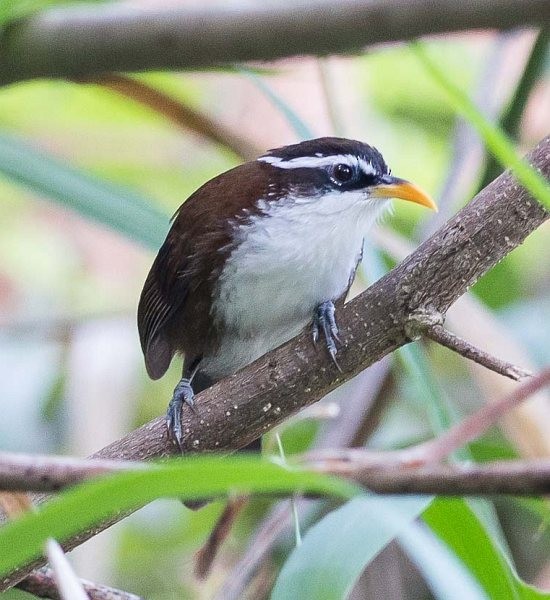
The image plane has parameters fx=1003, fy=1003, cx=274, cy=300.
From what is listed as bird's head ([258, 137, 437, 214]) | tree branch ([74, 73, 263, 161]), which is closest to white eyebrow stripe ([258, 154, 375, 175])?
bird's head ([258, 137, 437, 214])

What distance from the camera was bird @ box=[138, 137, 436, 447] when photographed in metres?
2.03

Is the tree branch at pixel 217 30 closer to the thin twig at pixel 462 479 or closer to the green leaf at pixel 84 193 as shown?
the green leaf at pixel 84 193

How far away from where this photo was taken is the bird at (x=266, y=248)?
2.03 m

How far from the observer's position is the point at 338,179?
2.11 meters

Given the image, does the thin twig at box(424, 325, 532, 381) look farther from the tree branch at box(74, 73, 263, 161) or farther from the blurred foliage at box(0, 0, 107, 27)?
the tree branch at box(74, 73, 263, 161)

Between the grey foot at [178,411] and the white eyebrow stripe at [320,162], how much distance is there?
540 millimetres

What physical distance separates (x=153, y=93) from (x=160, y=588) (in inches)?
54.9

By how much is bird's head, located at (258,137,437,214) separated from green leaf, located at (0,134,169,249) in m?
0.28

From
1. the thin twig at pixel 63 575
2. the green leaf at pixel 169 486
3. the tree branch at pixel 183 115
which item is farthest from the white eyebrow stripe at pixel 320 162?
the green leaf at pixel 169 486

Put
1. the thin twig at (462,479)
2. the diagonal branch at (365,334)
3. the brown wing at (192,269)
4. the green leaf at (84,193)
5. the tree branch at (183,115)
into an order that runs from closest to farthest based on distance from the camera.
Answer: the thin twig at (462,479)
the diagonal branch at (365,334)
the green leaf at (84,193)
the brown wing at (192,269)
the tree branch at (183,115)

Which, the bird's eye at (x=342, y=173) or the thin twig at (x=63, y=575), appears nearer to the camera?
the thin twig at (x=63, y=575)

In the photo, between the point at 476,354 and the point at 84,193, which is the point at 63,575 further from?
the point at 84,193

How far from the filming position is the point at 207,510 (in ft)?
9.55

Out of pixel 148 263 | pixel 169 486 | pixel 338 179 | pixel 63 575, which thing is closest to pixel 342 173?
pixel 338 179
